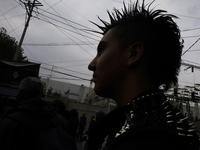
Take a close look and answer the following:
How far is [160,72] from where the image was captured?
0.98 m

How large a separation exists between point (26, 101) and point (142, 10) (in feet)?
5.32

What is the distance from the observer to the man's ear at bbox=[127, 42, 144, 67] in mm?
946

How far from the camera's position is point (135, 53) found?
98 centimetres

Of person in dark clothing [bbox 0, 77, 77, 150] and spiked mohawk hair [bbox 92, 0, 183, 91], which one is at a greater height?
spiked mohawk hair [bbox 92, 0, 183, 91]

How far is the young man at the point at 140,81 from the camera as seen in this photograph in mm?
566

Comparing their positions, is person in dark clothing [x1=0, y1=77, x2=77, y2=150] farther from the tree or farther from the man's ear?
the tree

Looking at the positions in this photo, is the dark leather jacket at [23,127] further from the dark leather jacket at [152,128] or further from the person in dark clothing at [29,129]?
the dark leather jacket at [152,128]

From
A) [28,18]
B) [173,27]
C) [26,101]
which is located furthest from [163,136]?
[28,18]

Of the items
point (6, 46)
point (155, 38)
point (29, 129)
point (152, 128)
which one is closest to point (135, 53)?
point (155, 38)

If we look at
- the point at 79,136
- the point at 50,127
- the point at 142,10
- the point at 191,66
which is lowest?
the point at 79,136

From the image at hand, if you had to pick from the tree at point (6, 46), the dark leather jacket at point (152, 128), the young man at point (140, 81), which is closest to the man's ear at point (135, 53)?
the young man at point (140, 81)

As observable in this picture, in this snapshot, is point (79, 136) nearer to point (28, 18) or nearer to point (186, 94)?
point (28, 18)

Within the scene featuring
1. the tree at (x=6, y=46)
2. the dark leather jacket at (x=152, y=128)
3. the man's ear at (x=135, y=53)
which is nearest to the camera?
the dark leather jacket at (x=152, y=128)

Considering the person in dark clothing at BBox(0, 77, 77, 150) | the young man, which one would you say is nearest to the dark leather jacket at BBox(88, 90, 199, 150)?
the young man
